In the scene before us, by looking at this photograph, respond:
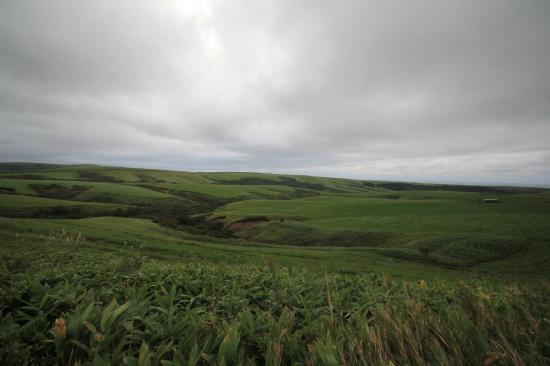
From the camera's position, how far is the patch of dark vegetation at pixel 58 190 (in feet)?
237

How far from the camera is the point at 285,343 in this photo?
310 centimetres

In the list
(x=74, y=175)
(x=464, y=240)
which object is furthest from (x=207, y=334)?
(x=74, y=175)

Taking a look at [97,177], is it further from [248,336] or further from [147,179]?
[248,336]

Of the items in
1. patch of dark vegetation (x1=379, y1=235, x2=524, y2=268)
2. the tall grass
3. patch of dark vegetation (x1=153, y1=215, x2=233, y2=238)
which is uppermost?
the tall grass

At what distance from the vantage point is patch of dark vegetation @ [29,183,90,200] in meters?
72.1

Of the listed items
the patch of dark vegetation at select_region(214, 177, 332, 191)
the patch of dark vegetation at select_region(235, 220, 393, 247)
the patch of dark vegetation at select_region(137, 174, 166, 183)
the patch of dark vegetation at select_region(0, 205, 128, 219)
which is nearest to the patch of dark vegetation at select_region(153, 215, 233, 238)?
the patch of dark vegetation at select_region(235, 220, 393, 247)

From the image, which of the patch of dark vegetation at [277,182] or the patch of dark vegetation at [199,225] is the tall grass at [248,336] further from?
the patch of dark vegetation at [277,182]

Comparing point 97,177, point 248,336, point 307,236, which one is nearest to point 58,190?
point 97,177

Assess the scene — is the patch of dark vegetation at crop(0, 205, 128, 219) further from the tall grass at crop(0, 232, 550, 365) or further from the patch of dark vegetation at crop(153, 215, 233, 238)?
the tall grass at crop(0, 232, 550, 365)

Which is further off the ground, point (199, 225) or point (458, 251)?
point (458, 251)

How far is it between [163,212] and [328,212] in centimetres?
4117

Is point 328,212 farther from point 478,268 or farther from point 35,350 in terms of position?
point 35,350

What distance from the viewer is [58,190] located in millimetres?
77750

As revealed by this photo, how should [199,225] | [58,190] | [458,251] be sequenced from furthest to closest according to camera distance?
[58,190]
[199,225]
[458,251]
